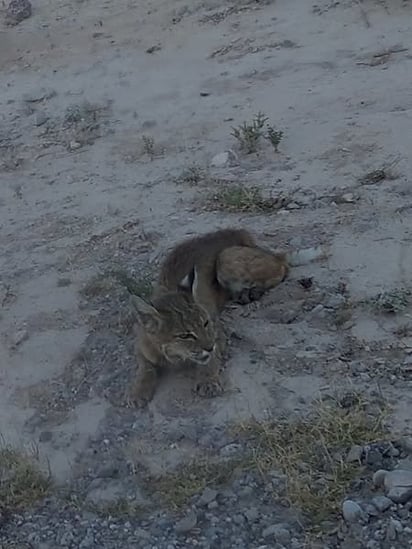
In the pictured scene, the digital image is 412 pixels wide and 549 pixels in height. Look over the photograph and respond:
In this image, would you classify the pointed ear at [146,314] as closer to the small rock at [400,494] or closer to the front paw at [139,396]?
the front paw at [139,396]

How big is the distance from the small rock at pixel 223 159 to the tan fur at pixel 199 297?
204cm

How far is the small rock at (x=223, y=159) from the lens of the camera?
31.0 feet

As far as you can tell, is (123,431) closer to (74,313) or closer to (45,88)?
(74,313)

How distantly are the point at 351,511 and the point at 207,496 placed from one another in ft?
2.26

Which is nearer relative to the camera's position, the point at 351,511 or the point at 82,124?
the point at 351,511

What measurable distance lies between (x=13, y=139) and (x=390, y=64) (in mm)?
3634

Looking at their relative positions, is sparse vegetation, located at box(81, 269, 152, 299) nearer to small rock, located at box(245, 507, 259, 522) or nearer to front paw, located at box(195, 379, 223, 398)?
front paw, located at box(195, 379, 223, 398)

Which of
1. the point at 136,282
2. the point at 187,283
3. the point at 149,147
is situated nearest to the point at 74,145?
the point at 149,147

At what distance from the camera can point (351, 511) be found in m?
4.89

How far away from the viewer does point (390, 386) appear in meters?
5.86

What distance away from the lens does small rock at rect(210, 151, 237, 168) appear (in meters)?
9.45

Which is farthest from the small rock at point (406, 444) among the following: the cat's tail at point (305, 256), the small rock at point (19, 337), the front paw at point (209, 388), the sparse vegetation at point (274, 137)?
the sparse vegetation at point (274, 137)

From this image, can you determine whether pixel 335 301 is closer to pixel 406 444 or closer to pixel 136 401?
pixel 136 401

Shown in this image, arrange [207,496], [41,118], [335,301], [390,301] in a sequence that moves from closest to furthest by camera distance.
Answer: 1. [207,496]
2. [390,301]
3. [335,301]
4. [41,118]
